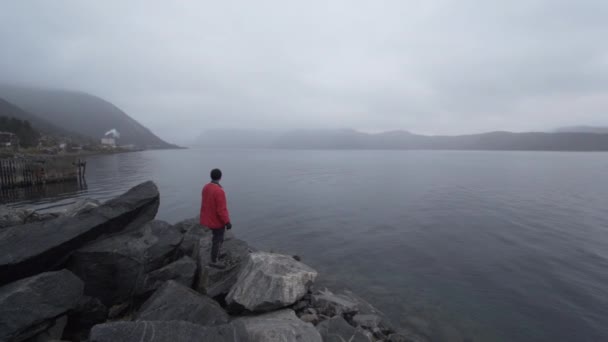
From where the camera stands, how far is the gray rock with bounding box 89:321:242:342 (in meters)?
5.03

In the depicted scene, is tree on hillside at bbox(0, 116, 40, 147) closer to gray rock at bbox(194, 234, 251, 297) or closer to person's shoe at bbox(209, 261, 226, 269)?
gray rock at bbox(194, 234, 251, 297)

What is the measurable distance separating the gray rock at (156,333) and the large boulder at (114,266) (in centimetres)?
448

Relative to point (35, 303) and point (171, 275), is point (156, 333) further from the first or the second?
point (171, 275)

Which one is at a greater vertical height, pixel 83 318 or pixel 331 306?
pixel 83 318

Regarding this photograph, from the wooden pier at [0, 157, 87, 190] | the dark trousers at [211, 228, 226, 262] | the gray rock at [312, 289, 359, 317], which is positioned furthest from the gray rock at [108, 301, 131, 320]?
the wooden pier at [0, 157, 87, 190]

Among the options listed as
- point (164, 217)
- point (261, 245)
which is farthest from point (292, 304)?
point (164, 217)

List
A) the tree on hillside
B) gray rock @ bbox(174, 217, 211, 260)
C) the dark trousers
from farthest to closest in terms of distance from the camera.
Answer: the tree on hillside, gray rock @ bbox(174, 217, 211, 260), the dark trousers

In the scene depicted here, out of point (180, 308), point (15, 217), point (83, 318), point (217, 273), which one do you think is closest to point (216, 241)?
point (217, 273)

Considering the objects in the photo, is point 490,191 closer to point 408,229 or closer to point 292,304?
point 408,229

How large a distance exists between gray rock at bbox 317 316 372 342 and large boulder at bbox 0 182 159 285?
8.09 metres

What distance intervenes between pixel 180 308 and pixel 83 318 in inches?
121

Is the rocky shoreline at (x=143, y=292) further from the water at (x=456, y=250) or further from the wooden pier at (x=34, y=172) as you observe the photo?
the wooden pier at (x=34, y=172)

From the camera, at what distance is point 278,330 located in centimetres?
677

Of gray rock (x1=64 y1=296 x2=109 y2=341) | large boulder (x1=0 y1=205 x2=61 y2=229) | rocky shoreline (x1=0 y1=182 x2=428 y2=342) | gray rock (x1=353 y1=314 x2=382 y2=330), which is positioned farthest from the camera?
large boulder (x1=0 y1=205 x2=61 y2=229)
